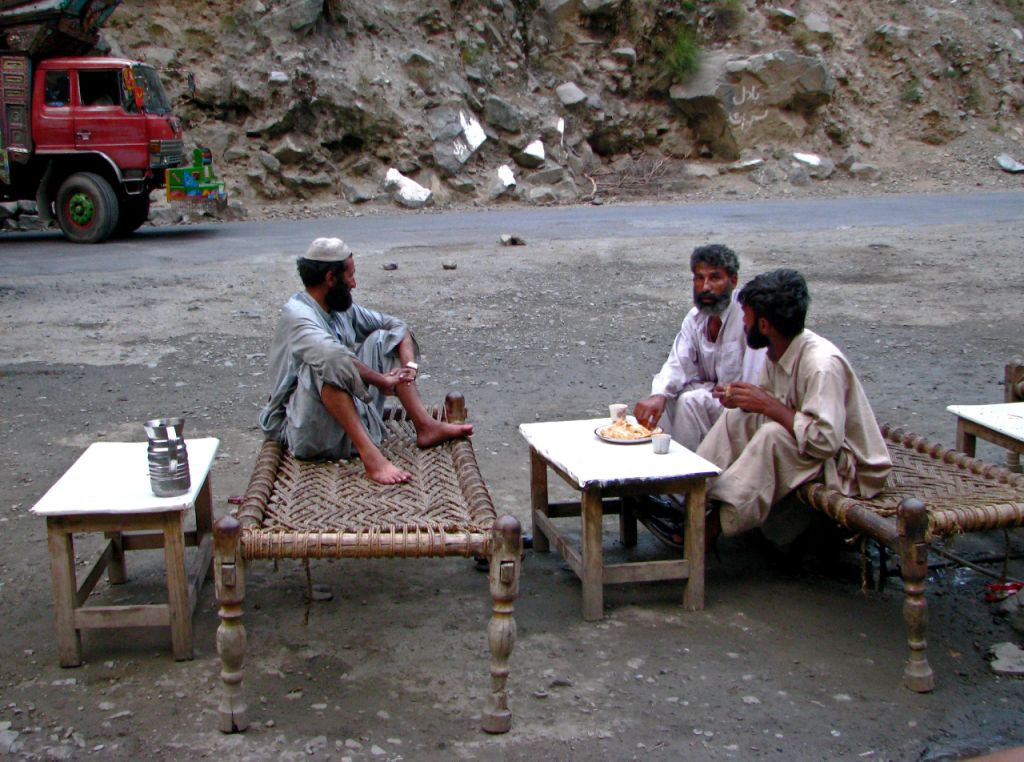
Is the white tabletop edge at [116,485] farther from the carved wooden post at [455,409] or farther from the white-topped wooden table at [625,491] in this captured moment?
the white-topped wooden table at [625,491]

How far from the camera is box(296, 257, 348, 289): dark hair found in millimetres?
4141

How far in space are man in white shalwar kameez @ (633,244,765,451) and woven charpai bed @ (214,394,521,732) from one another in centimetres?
89

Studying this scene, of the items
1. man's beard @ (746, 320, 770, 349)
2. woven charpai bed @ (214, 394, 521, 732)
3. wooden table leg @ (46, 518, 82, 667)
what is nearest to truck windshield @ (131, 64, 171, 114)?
woven charpai bed @ (214, 394, 521, 732)

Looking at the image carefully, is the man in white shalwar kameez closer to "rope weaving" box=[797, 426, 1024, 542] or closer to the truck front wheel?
"rope weaving" box=[797, 426, 1024, 542]

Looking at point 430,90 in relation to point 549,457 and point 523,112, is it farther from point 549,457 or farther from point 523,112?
point 549,457

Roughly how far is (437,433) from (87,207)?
11.6m

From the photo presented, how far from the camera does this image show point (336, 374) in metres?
3.88

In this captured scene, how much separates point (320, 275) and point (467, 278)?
243 inches

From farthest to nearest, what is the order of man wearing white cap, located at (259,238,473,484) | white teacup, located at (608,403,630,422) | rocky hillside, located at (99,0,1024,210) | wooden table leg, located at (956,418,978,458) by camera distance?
rocky hillside, located at (99,0,1024,210), wooden table leg, located at (956,418,978,458), white teacup, located at (608,403,630,422), man wearing white cap, located at (259,238,473,484)

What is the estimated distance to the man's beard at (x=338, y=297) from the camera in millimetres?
4199

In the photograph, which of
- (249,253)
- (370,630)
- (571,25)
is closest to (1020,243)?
(249,253)

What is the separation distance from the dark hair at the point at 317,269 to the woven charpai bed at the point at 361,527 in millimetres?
658

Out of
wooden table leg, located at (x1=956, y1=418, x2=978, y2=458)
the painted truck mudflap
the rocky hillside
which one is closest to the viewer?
wooden table leg, located at (x1=956, y1=418, x2=978, y2=458)

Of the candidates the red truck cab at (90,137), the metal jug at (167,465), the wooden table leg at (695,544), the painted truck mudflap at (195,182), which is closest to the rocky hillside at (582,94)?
the painted truck mudflap at (195,182)
